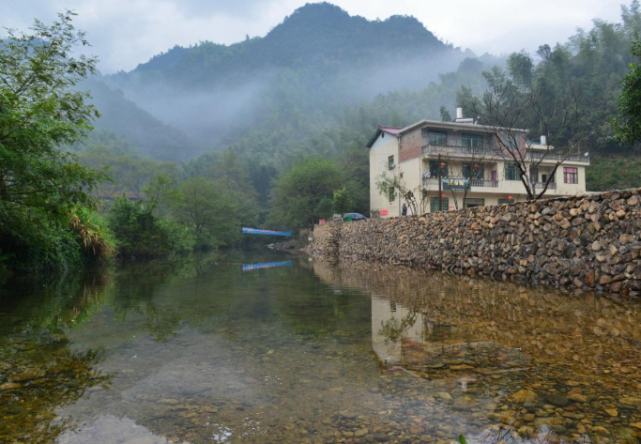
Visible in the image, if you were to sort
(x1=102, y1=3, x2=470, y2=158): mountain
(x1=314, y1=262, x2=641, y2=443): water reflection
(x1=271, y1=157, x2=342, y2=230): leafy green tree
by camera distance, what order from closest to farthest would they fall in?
(x1=314, y1=262, x2=641, y2=443): water reflection
(x1=271, y1=157, x2=342, y2=230): leafy green tree
(x1=102, y1=3, x2=470, y2=158): mountain

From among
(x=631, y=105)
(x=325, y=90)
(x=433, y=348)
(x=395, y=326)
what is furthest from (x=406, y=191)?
(x=325, y=90)

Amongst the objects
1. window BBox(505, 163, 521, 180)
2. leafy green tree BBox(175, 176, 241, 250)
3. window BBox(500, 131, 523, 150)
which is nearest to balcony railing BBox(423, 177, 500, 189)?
window BBox(505, 163, 521, 180)

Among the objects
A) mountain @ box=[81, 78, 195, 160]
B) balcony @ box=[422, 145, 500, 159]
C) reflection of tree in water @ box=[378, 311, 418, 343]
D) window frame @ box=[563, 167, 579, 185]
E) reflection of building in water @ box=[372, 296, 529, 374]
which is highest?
mountain @ box=[81, 78, 195, 160]

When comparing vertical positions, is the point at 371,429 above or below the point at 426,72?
below

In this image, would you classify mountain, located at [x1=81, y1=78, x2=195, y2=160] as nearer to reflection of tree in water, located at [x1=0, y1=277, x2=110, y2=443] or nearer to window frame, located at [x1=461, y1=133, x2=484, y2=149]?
window frame, located at [x1=461, y1=133, x2=484, y2=149]

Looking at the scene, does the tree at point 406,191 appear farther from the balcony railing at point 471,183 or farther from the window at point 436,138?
the window at point 436,138

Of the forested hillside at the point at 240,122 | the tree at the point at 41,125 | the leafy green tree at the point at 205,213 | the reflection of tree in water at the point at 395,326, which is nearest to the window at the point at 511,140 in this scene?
the forested hillside at the point at 240,122

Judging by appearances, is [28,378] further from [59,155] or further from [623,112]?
[623,112]

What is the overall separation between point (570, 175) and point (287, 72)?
364 feet

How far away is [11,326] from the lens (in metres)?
4.71

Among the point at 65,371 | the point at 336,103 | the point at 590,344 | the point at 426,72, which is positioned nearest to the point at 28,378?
the point at 65,371

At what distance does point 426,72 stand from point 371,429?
150 metres

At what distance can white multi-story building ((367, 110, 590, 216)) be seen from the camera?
3020 centimetres

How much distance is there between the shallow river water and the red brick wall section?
86.5ft
